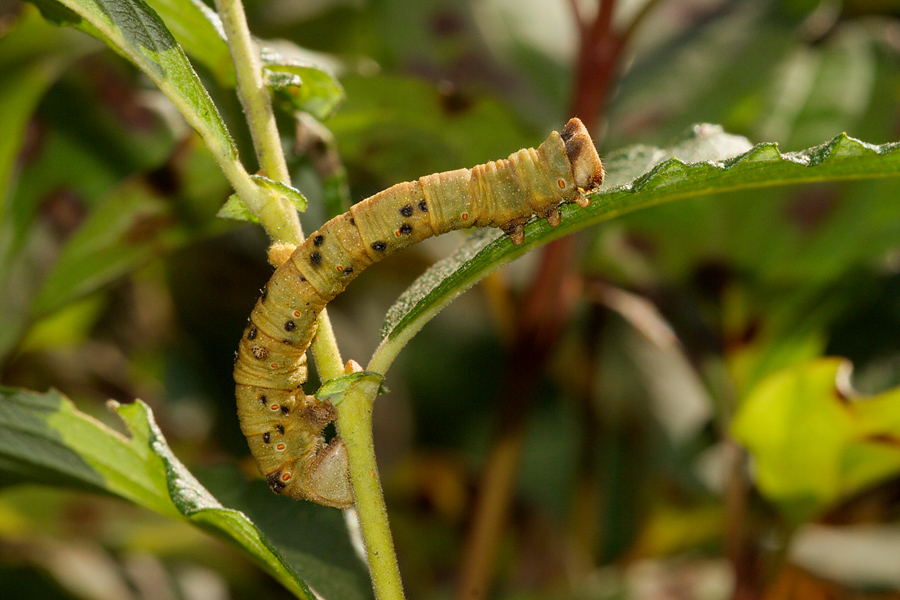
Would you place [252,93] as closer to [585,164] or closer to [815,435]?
[585,164]

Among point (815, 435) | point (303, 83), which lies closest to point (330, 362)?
point (303, 83)

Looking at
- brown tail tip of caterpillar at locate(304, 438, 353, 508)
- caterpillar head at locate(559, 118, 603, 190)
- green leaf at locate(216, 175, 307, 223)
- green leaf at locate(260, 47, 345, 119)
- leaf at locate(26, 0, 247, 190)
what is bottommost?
brown tail tip of caterpillar at locate(304, 438, 353, 508)

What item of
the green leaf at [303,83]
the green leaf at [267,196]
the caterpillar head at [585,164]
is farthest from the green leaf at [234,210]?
the caterpillar head at [585,164]

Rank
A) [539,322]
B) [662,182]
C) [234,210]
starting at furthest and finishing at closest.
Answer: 1. [539,322]
2. [234,210]
3. [662,182]

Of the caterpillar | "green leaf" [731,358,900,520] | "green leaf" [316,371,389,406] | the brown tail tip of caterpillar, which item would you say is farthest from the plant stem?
"green leaf" [731,358,900,520]

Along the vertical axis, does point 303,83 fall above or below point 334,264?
above

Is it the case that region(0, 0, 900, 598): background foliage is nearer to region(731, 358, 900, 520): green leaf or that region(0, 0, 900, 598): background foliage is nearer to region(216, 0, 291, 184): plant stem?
region(731, 358, 900, 520): green leaf

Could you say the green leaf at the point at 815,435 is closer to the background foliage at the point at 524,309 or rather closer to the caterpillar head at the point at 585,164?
the background foliage at the point at 524,309
